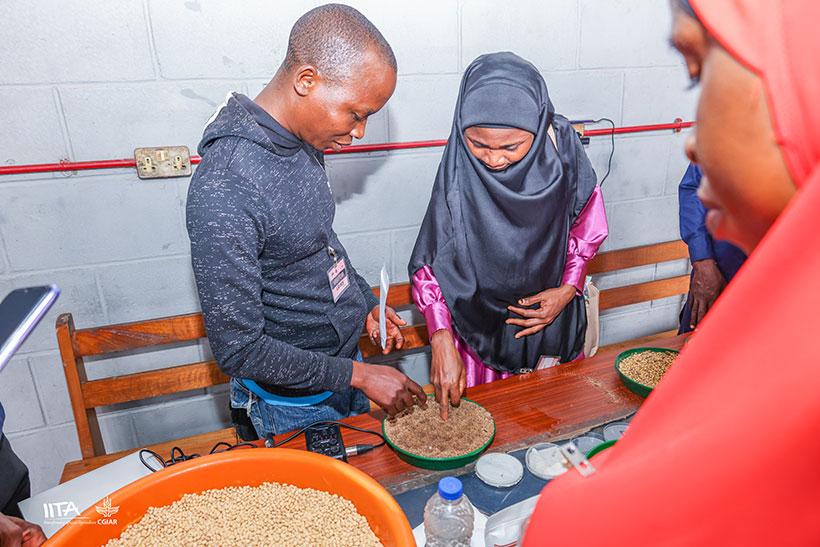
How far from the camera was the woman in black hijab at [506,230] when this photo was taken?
151cm

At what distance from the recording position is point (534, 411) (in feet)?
4.06

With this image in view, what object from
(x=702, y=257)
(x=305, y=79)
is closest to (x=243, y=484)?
(x=305, y=79)

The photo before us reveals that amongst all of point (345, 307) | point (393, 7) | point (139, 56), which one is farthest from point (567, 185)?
point (139, 56)

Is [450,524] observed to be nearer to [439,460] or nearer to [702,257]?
[439,460]

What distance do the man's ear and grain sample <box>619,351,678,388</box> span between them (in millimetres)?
1091

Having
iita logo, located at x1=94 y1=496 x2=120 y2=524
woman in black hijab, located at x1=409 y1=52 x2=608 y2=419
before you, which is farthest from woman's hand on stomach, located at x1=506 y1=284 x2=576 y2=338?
iita logo, located at x1=94 y1=496 x2=120 y2=524

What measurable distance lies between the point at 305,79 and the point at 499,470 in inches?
37.6

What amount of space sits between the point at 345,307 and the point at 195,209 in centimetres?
55

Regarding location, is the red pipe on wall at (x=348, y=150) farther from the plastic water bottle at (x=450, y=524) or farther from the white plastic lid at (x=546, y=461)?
the plastic water bottle at (x=450, y=524)

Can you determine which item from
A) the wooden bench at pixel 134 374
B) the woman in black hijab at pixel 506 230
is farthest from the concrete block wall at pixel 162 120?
the woman in black hijab at pixel 506 230

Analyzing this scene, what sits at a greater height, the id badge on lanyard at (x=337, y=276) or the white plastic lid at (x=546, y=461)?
the id badge on lanyard at (x=337, y=276)

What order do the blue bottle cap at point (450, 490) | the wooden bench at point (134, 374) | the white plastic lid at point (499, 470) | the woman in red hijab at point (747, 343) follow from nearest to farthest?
the woman in red hijab at point (747, 343) → the blue bottle cap at point (450, 490) → the white plastic lid at point (499, 470) → the wooden bench at point (134, 374)

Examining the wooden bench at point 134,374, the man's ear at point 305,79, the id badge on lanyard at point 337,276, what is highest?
the man's ear at point 305,79

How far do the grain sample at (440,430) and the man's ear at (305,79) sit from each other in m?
0.79
